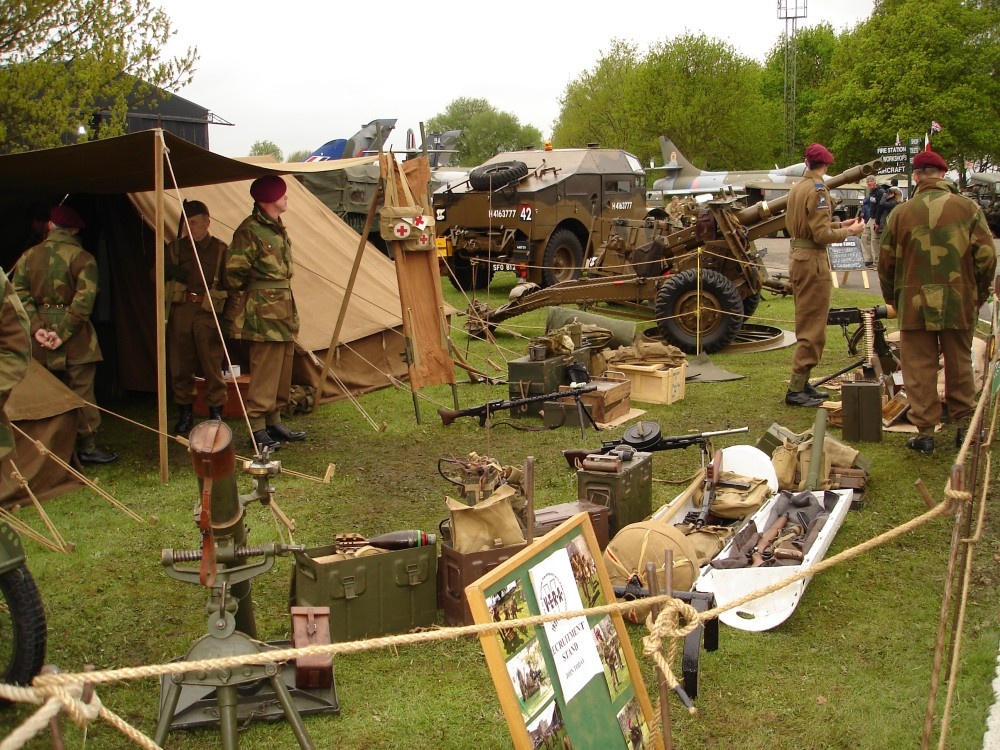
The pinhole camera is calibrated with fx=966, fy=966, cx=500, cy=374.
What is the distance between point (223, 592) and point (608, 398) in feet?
17.3

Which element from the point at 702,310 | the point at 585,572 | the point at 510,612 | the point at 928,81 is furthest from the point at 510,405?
the point at 928,81

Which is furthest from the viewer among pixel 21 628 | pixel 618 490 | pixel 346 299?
pixel 346 299

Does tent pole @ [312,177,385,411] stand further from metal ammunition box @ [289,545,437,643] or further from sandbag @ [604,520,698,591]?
sandbag @ [604,520,698,591]

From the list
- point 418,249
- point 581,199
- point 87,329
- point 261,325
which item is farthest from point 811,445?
point 581,199

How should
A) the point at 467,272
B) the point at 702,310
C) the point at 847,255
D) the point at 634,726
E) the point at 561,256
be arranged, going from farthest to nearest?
the point at 467,272 → the point at 561,256 → the point at 847,255 → the point at 702,310 → the point at 634,726

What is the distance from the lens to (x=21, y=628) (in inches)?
134

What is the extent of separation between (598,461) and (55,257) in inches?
165

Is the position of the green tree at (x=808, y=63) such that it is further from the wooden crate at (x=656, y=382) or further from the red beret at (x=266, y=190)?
the red beret at (x=266, y=190)

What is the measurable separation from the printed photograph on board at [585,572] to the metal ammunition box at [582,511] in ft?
5.61

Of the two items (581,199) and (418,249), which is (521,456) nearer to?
(418,249)

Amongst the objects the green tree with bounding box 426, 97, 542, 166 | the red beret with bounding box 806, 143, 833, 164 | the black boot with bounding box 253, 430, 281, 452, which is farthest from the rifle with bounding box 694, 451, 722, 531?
the green tree with bounding box 426, 97, 542, 166

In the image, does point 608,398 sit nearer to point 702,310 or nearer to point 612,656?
point 702,310

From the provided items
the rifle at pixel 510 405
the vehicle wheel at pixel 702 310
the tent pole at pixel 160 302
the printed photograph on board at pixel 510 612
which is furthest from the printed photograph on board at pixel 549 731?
the vehicle wheel at pixel 702 310

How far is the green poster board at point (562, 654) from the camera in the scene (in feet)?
8.52
